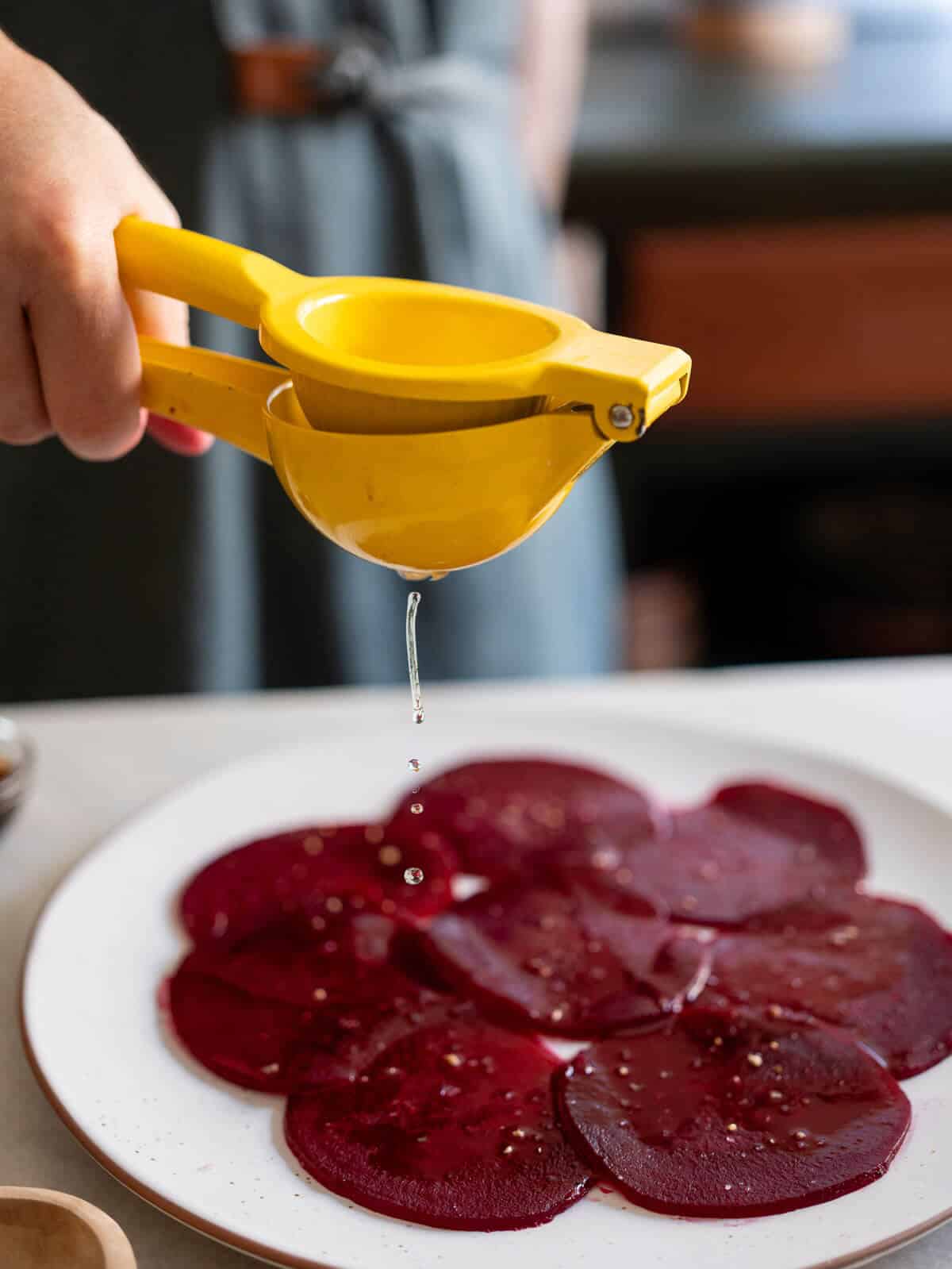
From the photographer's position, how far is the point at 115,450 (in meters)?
0.78

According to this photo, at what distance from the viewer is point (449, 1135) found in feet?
2.26

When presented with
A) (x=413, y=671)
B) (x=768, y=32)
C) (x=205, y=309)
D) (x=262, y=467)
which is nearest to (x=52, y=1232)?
(x=413, y=671)

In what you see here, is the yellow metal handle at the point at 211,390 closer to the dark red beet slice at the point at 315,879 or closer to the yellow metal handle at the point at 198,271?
the yellow metal handle at the point at 198,271

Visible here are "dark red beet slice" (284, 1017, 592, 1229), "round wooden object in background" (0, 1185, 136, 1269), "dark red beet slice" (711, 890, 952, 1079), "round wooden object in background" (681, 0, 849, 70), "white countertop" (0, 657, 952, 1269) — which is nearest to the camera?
"round wooden object in background" (0, 1185, 136, 1269)

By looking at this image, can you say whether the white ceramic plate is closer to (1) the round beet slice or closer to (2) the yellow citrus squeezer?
(1) the round beet slice

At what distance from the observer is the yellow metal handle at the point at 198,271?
27.0 inches

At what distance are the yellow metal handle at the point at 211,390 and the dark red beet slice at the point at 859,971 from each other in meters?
0.41

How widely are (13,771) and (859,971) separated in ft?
1.82

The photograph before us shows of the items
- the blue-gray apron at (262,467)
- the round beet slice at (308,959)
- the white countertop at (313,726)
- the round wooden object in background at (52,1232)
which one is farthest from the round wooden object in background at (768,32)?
the round wooden object in background at (52,1232)

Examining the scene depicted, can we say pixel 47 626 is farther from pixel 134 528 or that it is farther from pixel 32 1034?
pixel 32 1034

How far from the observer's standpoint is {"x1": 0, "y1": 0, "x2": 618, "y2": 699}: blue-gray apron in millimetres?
A: 1445

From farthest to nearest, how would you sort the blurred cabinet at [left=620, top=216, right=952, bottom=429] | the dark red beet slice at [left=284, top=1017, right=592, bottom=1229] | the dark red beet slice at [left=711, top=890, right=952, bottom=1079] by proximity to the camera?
the blurred cabinet at [left=620, top=216, right=952, bottom=429]
the dark red beet slice at [left=711, top=890, right=952, bottom=1079]
the dark red beet slice at [left=284, top=1017, right=592, bottom=1229]

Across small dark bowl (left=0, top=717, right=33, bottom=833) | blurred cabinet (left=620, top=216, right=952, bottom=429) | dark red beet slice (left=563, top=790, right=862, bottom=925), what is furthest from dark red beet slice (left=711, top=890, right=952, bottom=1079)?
blurred cabinet (left=620, top=216, right=952, bottom=429)

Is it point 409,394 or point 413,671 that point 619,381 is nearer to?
point 409,394
